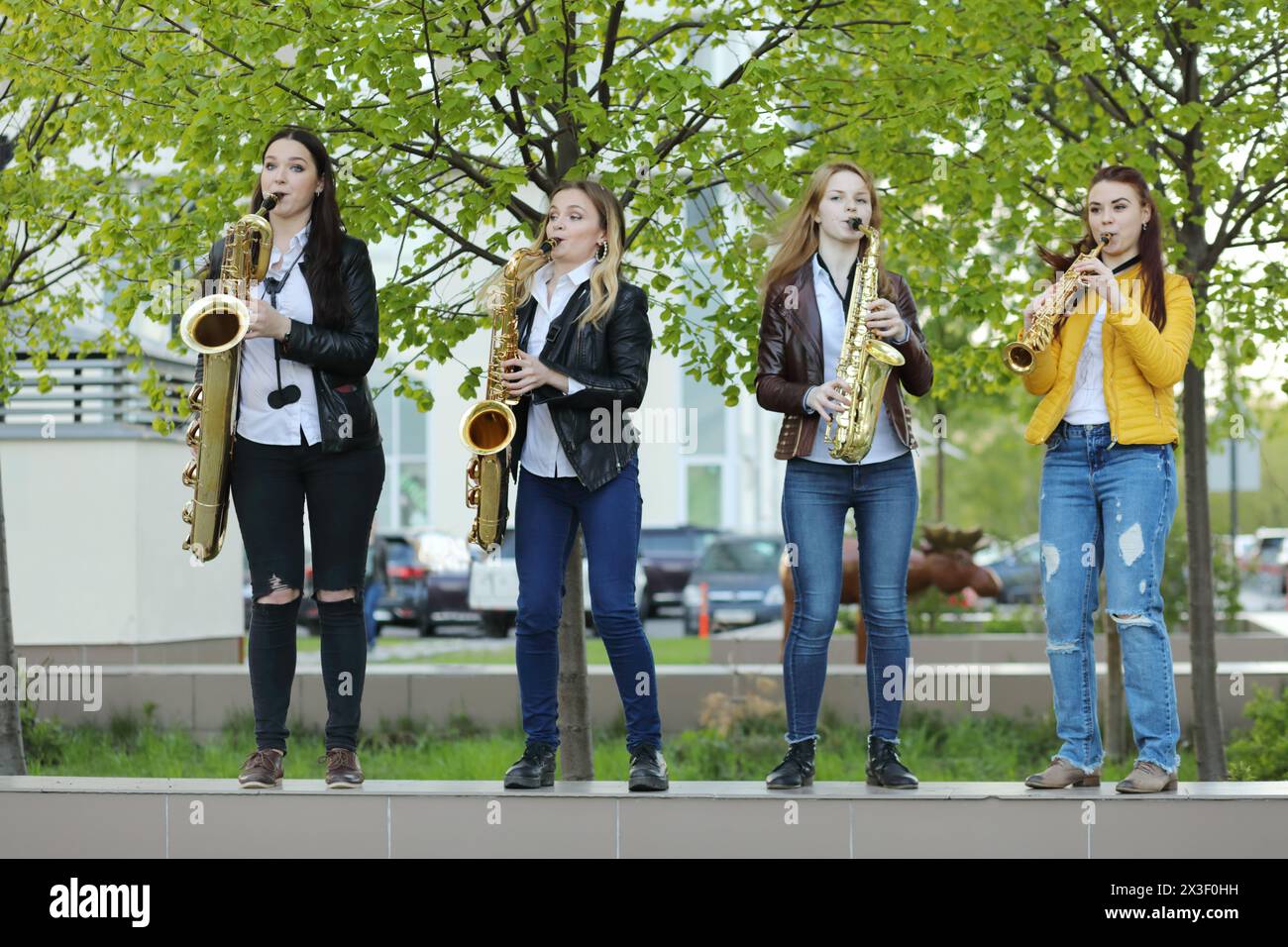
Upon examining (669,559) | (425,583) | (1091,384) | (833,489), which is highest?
(1091,384)

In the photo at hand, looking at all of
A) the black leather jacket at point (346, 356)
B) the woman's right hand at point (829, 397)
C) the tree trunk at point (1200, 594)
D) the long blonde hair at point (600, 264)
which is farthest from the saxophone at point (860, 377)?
Result: the tree trunk at point (1200, 594)

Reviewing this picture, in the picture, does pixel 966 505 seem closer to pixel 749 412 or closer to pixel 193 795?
pixel 749 412

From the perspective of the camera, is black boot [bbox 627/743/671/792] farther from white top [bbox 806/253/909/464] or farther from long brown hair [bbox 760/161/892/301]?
long brown hair [bbox 760/161/892/301]

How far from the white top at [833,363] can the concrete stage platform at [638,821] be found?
1.10 meters

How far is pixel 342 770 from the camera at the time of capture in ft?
18.0

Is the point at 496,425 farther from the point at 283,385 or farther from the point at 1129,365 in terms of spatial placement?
the point at 1129,365

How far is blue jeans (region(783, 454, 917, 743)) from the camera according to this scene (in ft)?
17.8

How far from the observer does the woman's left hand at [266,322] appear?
516 centimetres

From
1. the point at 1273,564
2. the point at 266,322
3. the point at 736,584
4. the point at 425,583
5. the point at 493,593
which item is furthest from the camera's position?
the point at 1273,564

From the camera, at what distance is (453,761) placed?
882 cm

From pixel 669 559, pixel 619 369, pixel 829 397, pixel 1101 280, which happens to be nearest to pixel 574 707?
pixel 619 369

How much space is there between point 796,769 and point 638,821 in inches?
21.5
